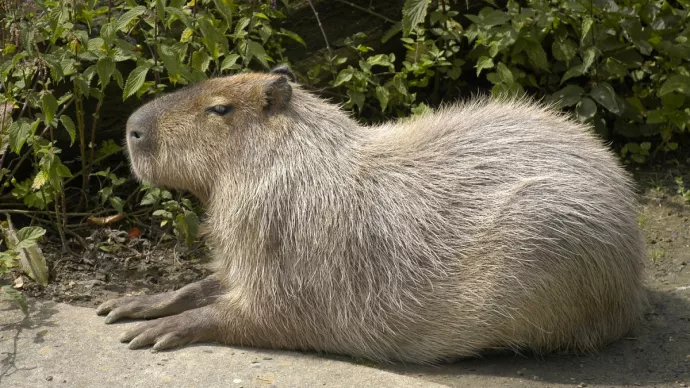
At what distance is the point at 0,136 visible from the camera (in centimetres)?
526

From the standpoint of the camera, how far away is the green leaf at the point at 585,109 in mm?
6328

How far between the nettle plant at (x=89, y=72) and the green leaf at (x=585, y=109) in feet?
6.55

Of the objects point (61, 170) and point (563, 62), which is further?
point (563, 62)

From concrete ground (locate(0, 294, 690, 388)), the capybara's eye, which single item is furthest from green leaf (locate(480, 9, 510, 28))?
concrete ground (locate(0, 294, 690, 388))

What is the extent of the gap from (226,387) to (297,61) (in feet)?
9.79

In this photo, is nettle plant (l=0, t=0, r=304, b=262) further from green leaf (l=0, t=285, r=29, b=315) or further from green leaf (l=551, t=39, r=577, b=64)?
green leaf (l=551, t=39, r=577, b=64)

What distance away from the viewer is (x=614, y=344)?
4.84 metres

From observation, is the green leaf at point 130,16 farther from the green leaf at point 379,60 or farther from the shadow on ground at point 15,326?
the green leaf at point 379,60

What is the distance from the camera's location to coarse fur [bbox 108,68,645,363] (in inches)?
176

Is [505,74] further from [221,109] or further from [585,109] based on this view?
[221,109]

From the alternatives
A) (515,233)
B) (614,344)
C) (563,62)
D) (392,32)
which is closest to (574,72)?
(563,62)

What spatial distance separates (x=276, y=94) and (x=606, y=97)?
8.65 ft

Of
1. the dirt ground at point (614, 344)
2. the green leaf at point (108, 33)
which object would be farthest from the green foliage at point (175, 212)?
the green leaf at point (108, 33)

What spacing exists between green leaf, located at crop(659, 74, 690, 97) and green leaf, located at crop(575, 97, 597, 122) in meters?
0.47
